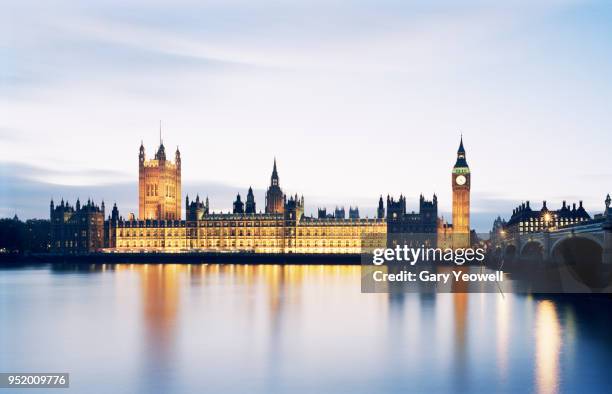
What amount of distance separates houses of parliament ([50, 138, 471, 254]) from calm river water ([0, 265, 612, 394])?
83.6 metres

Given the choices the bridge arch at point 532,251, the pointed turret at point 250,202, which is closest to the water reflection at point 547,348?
the bridge arch at point 532,251

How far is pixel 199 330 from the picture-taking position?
138 feet

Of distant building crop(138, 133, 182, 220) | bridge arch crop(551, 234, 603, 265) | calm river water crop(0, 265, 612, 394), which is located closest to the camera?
calm river water crop(0, 265, 612, 394)

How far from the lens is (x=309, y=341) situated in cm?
3800

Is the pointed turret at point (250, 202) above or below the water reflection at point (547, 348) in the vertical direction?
above

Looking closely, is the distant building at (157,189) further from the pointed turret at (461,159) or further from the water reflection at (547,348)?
the water reflection at (547,348)

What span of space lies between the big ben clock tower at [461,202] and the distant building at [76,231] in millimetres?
71594

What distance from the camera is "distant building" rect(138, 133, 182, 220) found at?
547ft

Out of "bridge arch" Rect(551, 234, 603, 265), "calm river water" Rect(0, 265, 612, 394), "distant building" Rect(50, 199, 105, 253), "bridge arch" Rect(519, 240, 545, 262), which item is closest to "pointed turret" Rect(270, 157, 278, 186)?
"distant building" Rect(50, 199, 105, 253)

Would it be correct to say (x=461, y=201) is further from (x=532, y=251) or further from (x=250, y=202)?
(x=532, y=251)

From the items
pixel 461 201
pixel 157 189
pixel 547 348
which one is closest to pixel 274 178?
pixel 157 189

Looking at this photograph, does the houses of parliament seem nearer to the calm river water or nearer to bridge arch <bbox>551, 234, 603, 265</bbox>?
bridge arch <bbox>551, 234, 603, 265</bbox>

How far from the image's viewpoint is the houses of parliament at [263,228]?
145m

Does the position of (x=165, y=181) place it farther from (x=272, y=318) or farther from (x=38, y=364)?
(x=38, y=364)
